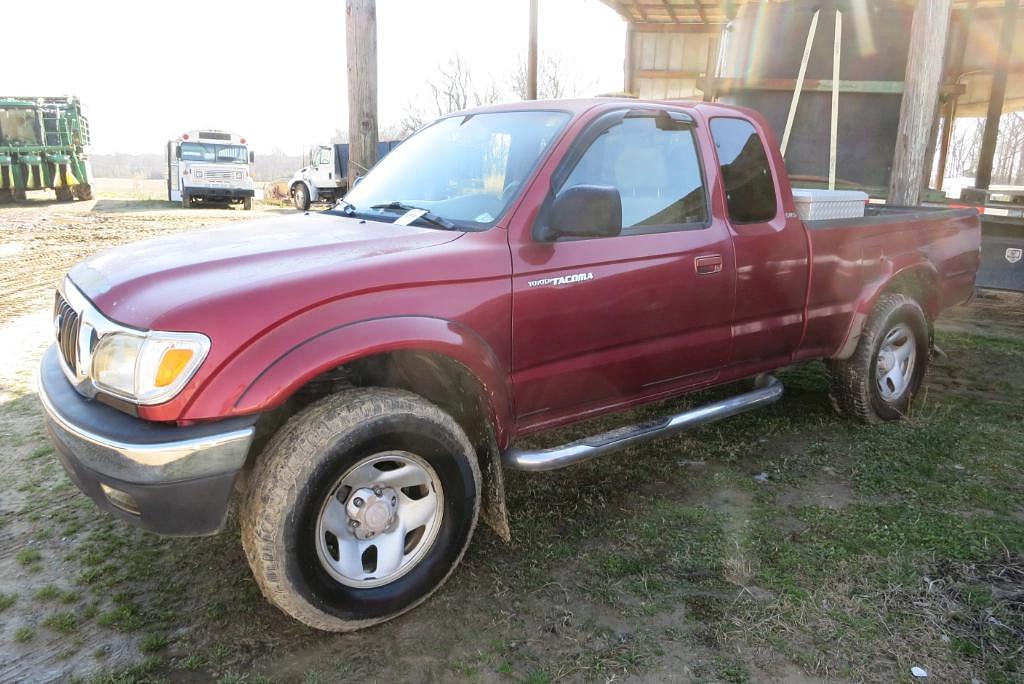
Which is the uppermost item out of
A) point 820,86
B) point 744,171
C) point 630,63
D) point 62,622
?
point 630,63

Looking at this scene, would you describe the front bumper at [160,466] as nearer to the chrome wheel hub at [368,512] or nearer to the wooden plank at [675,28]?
the chrome wheel hub at [368,512]

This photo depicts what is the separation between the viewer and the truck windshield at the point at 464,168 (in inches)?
125

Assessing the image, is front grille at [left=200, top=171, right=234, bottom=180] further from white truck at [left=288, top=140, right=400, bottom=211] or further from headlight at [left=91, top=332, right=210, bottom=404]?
headlight at [left=91, top=332, right=210, bottom=404]

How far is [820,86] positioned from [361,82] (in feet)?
18.7

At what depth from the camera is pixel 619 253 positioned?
10.6 ft

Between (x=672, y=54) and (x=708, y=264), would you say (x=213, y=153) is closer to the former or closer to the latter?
(x=672, y=54)

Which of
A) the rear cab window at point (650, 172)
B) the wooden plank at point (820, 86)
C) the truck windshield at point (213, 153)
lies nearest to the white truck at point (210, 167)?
the truck windshield at point (213, 153)

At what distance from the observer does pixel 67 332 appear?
2799 millimetres

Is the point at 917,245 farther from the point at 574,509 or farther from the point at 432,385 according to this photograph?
the point at 432,385

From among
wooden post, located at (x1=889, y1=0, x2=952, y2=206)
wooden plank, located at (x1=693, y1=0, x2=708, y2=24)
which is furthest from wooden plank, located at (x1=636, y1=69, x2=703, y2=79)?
wooden post, located at (x1=889, y1=0, x2=952, y2=206)

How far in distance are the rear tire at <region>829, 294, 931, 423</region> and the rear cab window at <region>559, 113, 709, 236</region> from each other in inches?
65.4

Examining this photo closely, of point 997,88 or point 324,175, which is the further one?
point 324,175

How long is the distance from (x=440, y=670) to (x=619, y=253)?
1.83 meters

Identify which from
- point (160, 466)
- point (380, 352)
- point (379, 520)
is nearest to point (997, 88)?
point (380, 352)
